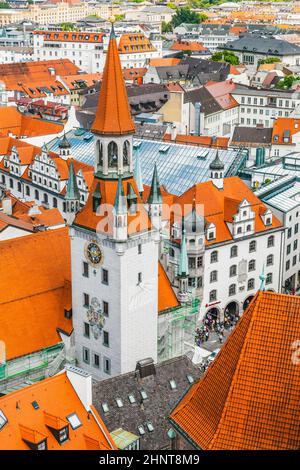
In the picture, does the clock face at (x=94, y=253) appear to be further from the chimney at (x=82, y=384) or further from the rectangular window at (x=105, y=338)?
the chimney at (x=82, y=384)

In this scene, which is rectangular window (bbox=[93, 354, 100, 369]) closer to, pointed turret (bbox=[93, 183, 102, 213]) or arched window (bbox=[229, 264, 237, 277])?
pointed turret (bbox=[93, 183, 102, 213])

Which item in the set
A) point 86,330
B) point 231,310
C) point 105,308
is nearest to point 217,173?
point 231,310

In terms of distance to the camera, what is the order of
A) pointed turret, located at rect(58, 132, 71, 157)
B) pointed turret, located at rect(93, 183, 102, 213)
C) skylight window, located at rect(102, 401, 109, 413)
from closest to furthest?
1. skylight window, located at rect(102, 401, 109, 413)
2. pointed turret, located at rect(93, 183, 102, 213)
3. pointed turret, located at rect(58, 132, 71, 157)

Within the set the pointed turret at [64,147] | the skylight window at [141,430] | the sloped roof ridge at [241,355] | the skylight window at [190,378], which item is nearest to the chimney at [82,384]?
the skylight window at [141,430]

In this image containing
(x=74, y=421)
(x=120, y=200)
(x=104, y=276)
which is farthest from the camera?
(x=104, y=276)

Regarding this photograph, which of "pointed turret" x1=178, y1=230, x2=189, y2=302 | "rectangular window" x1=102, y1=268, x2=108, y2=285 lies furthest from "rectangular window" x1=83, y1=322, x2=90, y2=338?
"pointed turret" x1=178, y1=230, x2=189, y2=302

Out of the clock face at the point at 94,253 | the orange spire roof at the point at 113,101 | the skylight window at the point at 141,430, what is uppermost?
the orange spire roof at the point at 113,101

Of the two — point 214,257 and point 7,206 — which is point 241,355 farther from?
point 7,206
